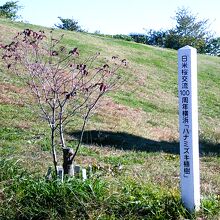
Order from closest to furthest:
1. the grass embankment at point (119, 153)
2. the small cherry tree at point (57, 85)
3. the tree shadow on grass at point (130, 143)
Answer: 1. the grass embankment at point (119, 153)
2. the small cherry tree at point (57, 85)
3. the tree shadow on grass at point (130, 143)

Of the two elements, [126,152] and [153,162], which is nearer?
[153,162]

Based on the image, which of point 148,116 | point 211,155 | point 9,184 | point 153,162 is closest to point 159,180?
point 153,162

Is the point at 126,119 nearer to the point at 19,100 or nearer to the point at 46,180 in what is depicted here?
the point at 19,100

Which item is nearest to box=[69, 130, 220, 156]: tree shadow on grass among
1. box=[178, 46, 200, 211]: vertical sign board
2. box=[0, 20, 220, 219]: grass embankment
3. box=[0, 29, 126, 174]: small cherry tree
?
box=[0, 20, 220, 219]: grass embankment

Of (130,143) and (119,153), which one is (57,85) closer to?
(119,153)

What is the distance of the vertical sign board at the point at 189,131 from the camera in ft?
17.7

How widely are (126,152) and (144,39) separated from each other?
48497mm

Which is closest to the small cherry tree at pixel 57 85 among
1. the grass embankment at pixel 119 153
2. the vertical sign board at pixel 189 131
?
the grass embankment at pixel 119 153

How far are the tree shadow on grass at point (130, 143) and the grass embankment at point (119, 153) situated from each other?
26 mm

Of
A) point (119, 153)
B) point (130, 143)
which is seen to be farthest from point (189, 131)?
point (130, 143)

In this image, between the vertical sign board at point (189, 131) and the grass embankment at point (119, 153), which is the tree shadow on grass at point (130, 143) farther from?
the vertical sign board at point (189, 131)

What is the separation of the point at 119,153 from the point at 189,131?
4913 mm

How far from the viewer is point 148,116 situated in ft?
52.3

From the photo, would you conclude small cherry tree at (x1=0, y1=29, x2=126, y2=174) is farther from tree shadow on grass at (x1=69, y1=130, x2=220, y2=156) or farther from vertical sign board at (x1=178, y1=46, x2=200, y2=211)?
vertical sign board at (x1=178, y1=46, x2=200, y2=211)
